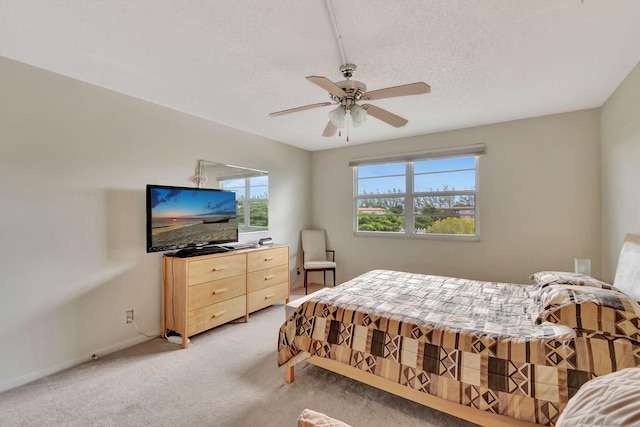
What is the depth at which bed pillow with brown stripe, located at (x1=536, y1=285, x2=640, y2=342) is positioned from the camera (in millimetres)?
1513

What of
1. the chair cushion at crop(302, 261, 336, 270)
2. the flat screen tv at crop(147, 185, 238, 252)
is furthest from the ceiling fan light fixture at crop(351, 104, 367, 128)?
the chair cushion at crop(302, 261, 336, 270)

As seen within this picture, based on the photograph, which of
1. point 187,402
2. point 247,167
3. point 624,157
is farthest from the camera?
point 247,167

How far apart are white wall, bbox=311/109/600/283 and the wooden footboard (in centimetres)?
266

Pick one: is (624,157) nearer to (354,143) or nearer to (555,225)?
(555,225)

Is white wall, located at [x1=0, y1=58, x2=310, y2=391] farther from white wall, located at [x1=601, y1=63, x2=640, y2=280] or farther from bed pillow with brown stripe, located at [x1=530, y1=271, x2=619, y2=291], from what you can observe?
white wall, located at [x1=601, y1=63, x2=640, y2=280]

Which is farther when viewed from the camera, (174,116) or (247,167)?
(247,167)

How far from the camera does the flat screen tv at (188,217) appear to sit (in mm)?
2914

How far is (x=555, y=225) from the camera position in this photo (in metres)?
3.49

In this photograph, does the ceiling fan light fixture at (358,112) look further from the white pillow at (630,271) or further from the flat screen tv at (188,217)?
the white pillow at (630,271)

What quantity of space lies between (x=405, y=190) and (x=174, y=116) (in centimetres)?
345

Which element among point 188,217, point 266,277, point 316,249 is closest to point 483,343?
point 266,277

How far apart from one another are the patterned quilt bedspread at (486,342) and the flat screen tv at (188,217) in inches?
66.1

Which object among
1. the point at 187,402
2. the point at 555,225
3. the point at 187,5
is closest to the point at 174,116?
the point at 187,5

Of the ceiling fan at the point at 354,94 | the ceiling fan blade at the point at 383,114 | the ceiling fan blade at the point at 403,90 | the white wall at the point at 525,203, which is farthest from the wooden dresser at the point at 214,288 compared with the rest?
the ceiling fan blade at the point at 403,90
